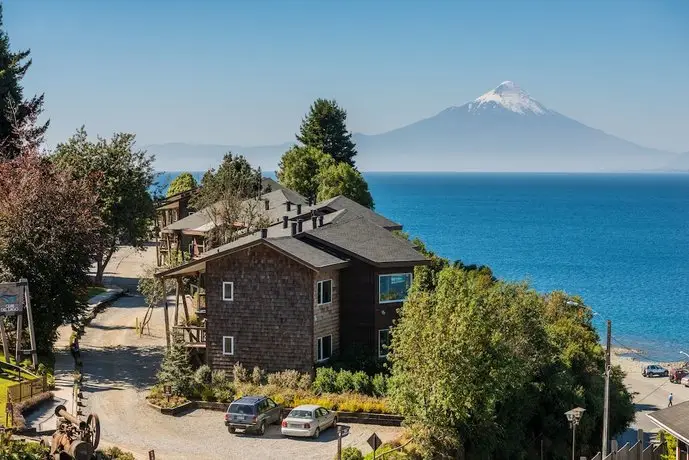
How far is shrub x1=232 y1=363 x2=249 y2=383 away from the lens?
1661 inches

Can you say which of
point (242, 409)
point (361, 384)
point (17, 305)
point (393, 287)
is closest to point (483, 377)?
point (361, 384)

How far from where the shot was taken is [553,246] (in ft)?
611

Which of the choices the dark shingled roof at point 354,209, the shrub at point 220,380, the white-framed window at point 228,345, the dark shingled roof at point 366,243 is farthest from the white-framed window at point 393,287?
the dark shingled roof at point 354,209

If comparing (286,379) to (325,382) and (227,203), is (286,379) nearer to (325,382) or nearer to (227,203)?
(325,382)

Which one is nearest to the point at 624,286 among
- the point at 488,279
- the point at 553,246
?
the point at 553,246

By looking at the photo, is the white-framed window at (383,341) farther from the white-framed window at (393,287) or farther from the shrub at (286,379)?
the shrub at (286,379)

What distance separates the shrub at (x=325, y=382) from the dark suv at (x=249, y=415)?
15.8ft

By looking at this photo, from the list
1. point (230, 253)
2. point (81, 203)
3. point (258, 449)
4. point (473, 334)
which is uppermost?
point (81, 203)

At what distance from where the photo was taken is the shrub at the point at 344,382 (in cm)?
4041

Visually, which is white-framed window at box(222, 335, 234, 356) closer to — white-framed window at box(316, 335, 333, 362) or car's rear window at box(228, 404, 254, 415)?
white-framed window at box(316, 335, 333, 362)

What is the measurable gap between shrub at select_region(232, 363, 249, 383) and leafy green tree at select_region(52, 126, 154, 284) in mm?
20911

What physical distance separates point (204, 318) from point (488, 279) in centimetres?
2089

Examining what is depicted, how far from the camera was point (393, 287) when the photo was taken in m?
46.0

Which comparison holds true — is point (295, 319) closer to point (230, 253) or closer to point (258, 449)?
point (230, 253)
